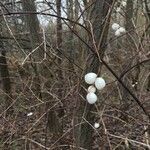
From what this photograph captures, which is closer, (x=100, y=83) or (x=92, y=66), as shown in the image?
(x=100, y=83)

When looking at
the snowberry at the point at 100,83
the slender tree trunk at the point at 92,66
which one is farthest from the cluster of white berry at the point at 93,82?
the slender tree trunk at the point at 92,66

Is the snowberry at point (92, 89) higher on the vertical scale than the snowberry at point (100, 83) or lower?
lower

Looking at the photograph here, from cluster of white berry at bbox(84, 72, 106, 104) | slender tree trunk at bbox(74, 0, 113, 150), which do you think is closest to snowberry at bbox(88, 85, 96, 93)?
cluster of white berry at bbox(84, 72, 106, 104)

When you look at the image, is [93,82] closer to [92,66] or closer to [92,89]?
[92,89]

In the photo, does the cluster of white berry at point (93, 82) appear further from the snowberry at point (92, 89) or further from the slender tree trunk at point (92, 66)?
the slender tree trunk at point (92, 66)

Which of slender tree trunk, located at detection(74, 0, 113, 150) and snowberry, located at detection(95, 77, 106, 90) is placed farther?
slender tree trunk, located at detection(74, 0, 113, 150)

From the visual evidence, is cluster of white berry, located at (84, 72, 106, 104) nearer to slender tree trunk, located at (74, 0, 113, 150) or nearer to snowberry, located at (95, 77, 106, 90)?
snowberry, located at (95, 77, 106, 90)

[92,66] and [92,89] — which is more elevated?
[92,66]

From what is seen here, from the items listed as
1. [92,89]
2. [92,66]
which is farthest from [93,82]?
[92,66]

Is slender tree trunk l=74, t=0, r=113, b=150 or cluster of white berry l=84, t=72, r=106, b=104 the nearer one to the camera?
cluster of white berry l=84, t=72, r=106, b=104

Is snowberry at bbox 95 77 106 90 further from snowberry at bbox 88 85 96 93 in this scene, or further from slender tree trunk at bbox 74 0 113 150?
slender tree trunk at bbox 74 0 113 150

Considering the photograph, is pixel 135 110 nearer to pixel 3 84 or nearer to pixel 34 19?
pixel 34 19

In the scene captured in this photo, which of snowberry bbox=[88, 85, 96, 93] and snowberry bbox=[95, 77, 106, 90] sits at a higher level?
snowberry bbox=[95, 77, 106, 90]

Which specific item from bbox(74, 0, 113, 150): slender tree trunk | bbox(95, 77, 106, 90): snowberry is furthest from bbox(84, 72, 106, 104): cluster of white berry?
bbox(74, 0, 113, 150): slender tree trunk
